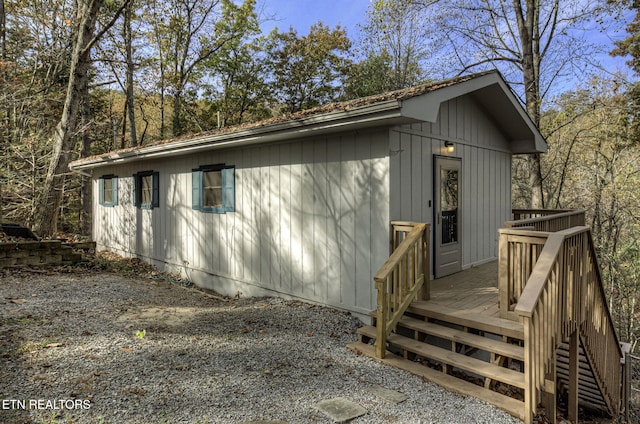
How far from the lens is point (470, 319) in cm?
385

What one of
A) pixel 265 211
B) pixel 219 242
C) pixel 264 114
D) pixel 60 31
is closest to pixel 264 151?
pixel 265 211

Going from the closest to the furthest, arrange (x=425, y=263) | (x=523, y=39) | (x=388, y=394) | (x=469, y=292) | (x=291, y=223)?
(x=388, y=394) → (x=425, y=263) → (x=469, y=292) → (x=291, y=223) → (x=523, y=39)

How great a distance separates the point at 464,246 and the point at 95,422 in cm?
557

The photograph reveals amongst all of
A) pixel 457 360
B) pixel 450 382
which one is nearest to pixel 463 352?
pixel 457 360

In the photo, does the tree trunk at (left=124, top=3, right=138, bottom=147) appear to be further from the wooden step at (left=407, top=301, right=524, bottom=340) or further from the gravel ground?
the wooden step at (left=407, top=301, right=524, bottom=340)

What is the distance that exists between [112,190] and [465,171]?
914 centimetres

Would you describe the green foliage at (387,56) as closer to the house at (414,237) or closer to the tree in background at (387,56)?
the tree in background at (387,56)

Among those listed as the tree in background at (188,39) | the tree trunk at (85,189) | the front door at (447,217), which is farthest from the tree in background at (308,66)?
the front door at (447,217)

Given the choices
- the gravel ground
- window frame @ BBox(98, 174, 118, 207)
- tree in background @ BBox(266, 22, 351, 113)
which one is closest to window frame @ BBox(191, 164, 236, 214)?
the gravel ground

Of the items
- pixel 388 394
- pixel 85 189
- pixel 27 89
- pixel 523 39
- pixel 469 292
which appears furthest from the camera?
pixel 85 189

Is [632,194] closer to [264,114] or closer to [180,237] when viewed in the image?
[180,237]

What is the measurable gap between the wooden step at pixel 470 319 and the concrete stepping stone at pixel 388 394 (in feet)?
3.58

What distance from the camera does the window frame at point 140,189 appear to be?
891 cm

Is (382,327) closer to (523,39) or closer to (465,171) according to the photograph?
(465,171)
